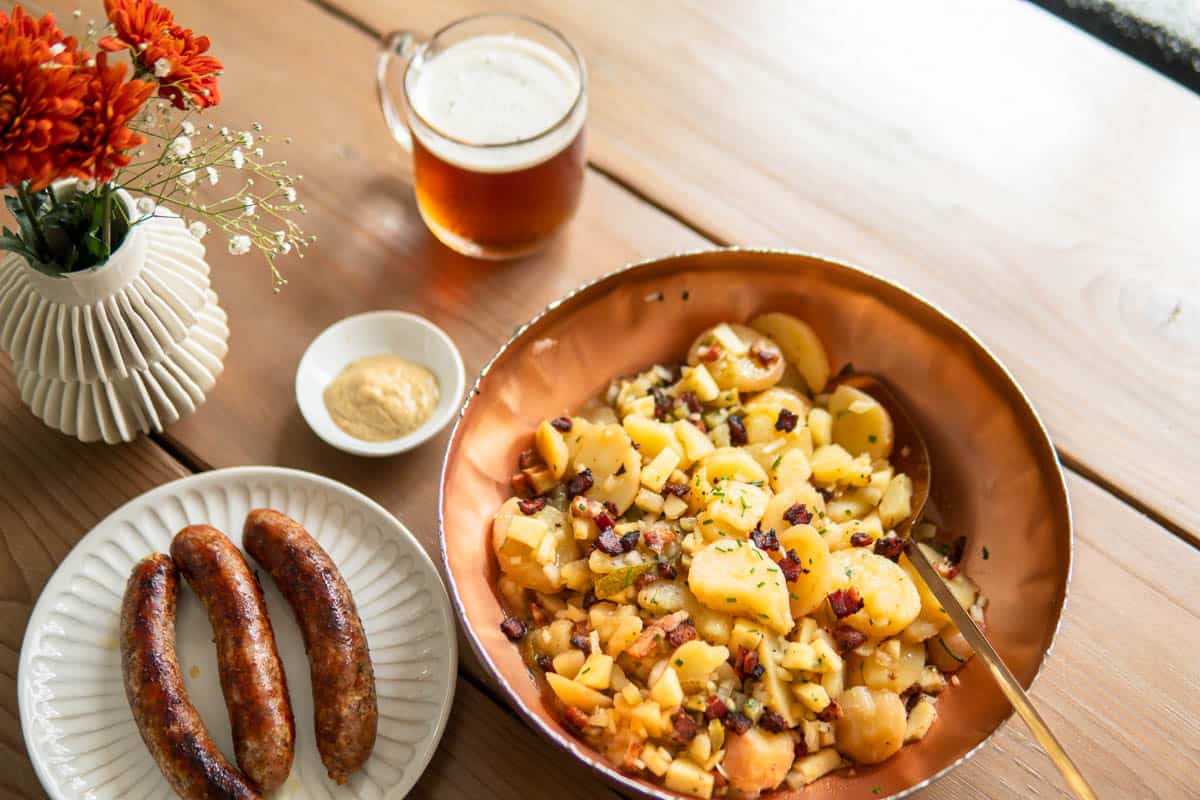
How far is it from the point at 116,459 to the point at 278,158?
0.66m

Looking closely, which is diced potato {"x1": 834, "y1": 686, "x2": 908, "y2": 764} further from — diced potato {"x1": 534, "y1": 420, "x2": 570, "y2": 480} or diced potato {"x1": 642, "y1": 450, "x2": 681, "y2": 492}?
diced potato {"x1": 534, "y1": 420, "x2": 570, "y2": 480}

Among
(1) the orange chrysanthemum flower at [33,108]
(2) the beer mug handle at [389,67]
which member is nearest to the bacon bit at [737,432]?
(2) the beer mug handle at [389,67]

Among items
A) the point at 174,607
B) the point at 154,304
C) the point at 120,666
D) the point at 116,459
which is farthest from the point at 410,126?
the point at 120,666

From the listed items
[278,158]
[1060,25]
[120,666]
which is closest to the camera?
[120,666]

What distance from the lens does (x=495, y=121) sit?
1.71 metres

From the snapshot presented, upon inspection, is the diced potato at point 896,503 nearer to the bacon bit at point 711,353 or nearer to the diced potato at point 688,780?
the bacon bit at point 711,353

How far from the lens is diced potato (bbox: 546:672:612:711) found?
1.36m

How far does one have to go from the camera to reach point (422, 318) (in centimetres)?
182

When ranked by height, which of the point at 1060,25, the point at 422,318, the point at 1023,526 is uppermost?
the point at 1060,25

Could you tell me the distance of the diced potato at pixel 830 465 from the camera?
155cm

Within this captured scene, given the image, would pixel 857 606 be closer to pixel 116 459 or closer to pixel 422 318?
pixel 422 318

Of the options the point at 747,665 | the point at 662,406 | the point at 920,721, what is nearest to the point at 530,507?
the point at 662,406

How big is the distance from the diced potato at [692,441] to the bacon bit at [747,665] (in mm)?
310

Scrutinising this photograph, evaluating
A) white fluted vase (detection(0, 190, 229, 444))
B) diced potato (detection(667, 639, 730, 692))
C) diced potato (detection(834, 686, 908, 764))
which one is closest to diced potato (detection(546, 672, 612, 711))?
diced potato (detection(667, 639, 730, 692))
